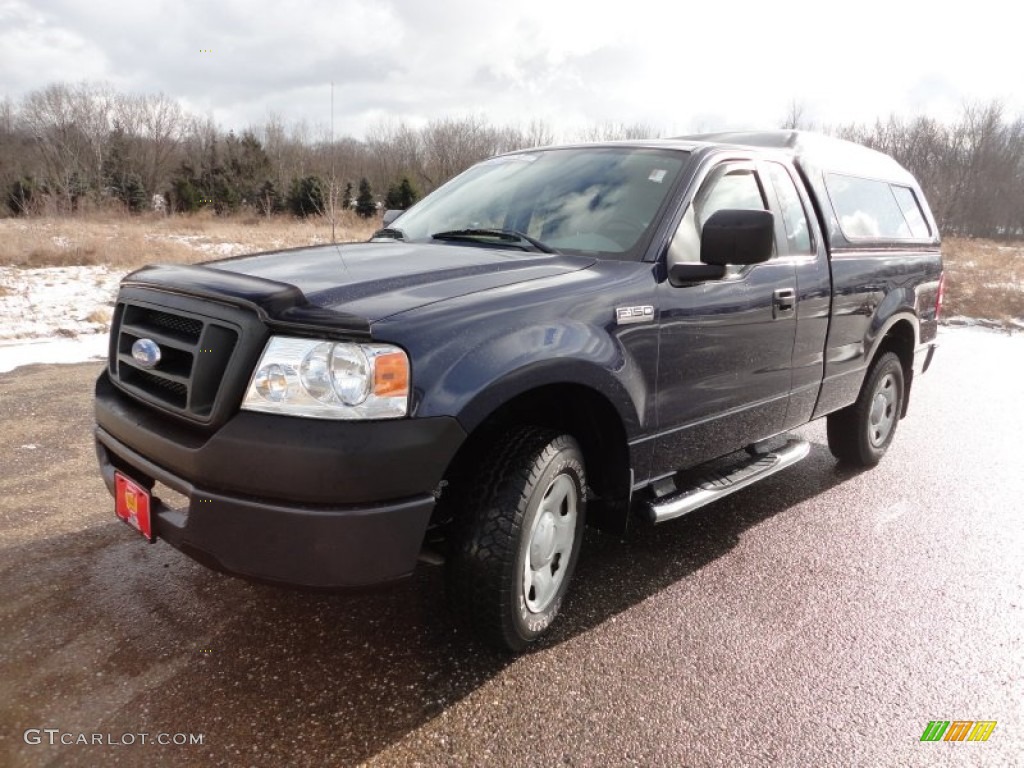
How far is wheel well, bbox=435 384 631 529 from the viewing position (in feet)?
7.63

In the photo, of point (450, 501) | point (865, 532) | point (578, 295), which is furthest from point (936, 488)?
point (450, 501)

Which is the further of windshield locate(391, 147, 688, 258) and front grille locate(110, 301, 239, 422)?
windshield locate(391, 147, 688, 258)

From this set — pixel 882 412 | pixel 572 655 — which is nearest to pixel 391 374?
pixel 572 655

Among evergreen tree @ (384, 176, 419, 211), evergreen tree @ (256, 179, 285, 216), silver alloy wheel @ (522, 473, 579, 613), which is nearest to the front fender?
silver alloy wheel @ (522, 473, 579, 613)

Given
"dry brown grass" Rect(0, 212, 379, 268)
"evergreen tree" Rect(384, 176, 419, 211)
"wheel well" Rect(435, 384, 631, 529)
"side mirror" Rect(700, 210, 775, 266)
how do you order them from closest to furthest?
"wheel well" Rect(435, 384, 631, 529) → "side mirror" Rect(700, 210, 775, 266) → "dry brown grass" Rect(0, 212, 379, 268) → "evergreen tree" Rect(384, 176, 419, 211)

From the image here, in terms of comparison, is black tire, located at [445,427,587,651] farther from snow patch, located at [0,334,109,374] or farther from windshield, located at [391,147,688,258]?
snow patch, located at [0,334,109,374]

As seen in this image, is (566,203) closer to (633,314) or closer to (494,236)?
(494,236)

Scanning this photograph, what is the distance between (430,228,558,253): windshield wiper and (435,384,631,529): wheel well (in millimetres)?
711

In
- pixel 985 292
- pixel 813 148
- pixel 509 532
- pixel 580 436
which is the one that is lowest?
pixel 509 532

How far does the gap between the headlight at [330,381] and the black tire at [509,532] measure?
0.49 m

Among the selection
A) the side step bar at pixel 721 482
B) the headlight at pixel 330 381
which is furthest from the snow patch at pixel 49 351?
the side step bar at pixel 721 482

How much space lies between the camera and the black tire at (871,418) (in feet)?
14.5

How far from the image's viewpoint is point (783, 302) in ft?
10.9

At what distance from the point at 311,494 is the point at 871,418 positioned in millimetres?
4007
